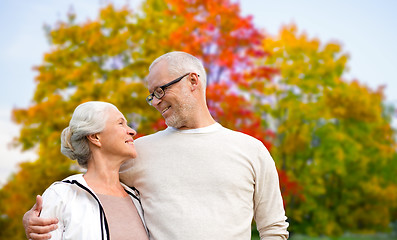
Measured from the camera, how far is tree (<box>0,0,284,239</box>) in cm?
1292

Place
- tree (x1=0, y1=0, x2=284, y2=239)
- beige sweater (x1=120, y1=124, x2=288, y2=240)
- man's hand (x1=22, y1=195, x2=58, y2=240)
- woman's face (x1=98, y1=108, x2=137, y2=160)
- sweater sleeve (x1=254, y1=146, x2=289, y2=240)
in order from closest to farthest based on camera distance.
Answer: man's hand (x1=22, y1=195, x2=58, y2=240)
beige sweater (x1=120, y1=124, x2=288, y2=240)
woman's face (x1=98, y1=108, x2=137, y2=160)
sweater sleeve (x1=254, y1=146, x2=289, y2=240)
tree (x1=0, y1=0, x2=284, y2=239)

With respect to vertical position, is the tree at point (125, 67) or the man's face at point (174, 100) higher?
the tree at point (125, 67)

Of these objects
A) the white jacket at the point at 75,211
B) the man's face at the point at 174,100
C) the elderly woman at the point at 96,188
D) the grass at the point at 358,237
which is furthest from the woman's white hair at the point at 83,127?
the grass at the point at 358,237

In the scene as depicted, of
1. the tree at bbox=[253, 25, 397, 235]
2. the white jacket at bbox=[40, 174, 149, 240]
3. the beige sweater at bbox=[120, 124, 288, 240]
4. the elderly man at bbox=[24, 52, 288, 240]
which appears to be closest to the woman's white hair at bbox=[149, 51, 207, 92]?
the elderly man at bbox=[24, 52, 288, 240]

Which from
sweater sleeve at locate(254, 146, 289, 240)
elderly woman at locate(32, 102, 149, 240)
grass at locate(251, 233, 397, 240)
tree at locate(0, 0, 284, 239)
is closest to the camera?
elderly woman at locate(32, 102, 149, 240)

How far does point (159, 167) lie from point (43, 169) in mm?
11132

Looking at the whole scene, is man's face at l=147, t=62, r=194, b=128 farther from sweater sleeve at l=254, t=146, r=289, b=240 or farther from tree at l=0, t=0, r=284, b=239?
tree at l=0, t=0, r=284, b=239

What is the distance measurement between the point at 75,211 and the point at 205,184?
79 centimetres

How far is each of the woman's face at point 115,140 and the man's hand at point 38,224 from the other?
0.54 m

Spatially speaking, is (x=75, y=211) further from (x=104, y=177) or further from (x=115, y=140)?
(x=115, y=140)

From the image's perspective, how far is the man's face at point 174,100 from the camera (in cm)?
307

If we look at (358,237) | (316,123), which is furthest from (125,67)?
(358,237)

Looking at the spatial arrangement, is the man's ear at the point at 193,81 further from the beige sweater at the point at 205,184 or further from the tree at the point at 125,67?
the tree at the point at 125,67

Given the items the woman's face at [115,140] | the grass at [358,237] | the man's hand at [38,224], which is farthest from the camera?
the grass at [358,237]
